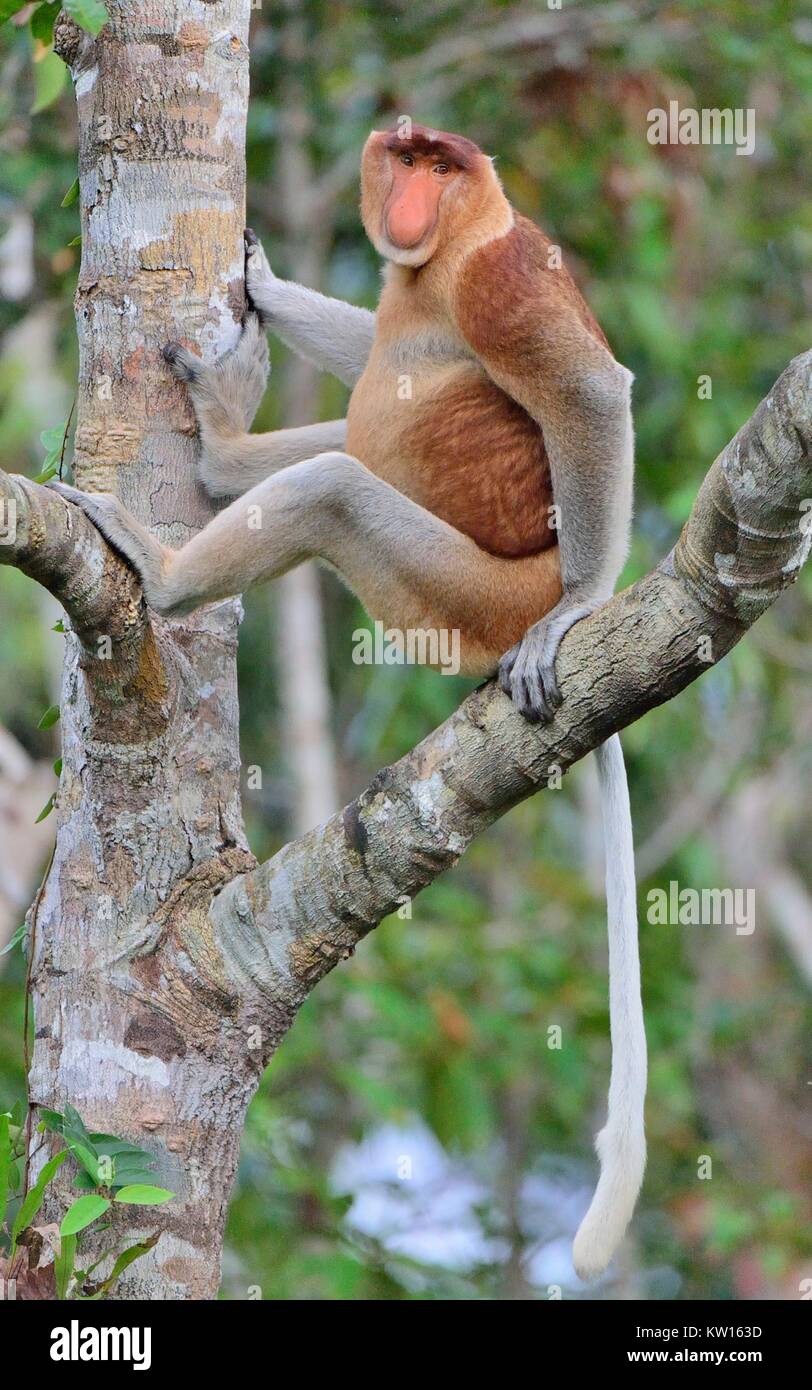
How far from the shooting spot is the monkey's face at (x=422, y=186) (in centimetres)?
290

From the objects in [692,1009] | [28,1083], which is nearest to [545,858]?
[692,1009]

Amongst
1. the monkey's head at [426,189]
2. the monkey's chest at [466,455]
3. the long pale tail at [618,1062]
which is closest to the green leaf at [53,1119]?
the long pale tail at [618,1062]

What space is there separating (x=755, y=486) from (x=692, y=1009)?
14.9 ft

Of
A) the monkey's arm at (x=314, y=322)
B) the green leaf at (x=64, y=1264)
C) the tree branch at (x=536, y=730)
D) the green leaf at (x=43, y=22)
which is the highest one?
the green leaf at (x=43, y=22)

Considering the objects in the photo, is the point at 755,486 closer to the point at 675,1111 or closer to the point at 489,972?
the point at 489,972

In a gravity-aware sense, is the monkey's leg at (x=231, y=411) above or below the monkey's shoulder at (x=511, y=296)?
below

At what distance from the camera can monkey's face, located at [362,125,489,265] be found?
2.90m

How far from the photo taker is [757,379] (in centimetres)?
582

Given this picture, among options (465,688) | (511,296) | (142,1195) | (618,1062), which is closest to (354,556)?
(511,296)

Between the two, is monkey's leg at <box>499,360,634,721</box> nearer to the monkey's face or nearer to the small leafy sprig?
the monkey's face

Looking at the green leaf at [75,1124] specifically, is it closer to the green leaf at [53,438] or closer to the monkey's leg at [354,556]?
the monkey's leg at [354,556]

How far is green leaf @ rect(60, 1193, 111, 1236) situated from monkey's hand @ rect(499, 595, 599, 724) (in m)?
0.90

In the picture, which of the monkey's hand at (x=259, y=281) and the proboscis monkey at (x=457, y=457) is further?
the monkey's hand at (x=259, y=281)

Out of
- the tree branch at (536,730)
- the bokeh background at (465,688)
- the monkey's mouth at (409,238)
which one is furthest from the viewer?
the bokeh background at (465,688)
